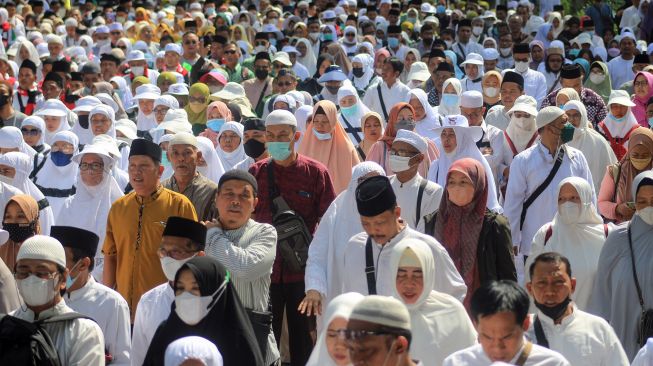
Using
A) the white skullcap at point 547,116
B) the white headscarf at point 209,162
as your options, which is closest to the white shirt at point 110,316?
the white headscarf at point 209,162

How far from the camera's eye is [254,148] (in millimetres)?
11039

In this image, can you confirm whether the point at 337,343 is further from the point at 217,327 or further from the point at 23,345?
the point at 23,345

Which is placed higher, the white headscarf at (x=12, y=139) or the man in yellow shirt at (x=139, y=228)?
the white headscarf at (x=12, y=139)

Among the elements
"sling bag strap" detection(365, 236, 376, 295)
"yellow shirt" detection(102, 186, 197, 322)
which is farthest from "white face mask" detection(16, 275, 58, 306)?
"sling bag strap" detection(365, 236, 376, 295)

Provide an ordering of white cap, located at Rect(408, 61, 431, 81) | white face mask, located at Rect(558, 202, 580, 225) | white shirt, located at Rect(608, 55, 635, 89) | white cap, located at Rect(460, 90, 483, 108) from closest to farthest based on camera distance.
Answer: white face mask, located at Rect(558, 202, 580, 225), white cap, located at Rect(460, 90, 483, 108), white cap, located at Rect(408, 61, 431, 81), white shirt, located at Rect(608, 55, 635, 89)

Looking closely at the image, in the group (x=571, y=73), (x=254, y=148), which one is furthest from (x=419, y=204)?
(x=571, y=73)

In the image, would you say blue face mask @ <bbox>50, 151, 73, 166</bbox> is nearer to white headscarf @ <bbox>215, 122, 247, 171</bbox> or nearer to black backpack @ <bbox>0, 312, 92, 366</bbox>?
white headscarf @ <bbox>215, 122, 247, 171</bbox>

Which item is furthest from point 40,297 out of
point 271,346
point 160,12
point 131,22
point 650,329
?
point 160,12

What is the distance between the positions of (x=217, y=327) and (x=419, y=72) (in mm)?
13601

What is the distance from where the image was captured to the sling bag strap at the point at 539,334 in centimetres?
680

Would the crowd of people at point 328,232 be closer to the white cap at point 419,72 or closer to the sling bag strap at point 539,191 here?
the sling bag strap at point 539,191

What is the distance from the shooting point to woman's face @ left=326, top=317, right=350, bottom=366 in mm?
5936

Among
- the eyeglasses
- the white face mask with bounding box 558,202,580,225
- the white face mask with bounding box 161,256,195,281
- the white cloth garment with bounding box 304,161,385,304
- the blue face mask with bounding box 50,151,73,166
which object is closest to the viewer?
the white face mask with bounding box 161,256,195,281

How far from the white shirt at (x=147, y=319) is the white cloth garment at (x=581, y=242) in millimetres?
2681
